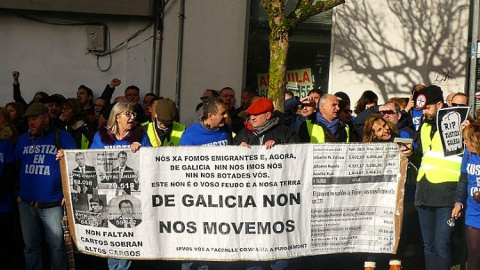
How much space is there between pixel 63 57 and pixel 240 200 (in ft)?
24.0

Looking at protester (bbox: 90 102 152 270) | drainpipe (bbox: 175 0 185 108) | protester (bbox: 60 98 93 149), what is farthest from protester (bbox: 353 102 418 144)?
drainpipe (bbox: 175 0 185 108)

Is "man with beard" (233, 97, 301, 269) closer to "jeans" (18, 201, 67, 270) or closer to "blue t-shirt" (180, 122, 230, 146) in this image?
"blue t-shirt" (180, 122, 230, 146)

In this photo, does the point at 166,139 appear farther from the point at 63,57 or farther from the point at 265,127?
the point at 63,57

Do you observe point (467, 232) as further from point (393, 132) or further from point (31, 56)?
point (31, 56)

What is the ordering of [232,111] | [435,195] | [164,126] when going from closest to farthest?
[435,195]
[164,126]
[232,111]

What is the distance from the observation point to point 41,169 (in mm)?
8414

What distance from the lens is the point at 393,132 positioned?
29.1 ft

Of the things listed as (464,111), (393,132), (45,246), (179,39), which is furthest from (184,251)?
(179,39)

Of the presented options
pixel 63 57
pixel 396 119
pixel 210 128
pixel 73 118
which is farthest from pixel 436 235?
pixel 63 57

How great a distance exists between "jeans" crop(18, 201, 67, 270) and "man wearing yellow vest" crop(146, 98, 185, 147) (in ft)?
4.46

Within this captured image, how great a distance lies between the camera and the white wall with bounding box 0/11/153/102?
14.4 m

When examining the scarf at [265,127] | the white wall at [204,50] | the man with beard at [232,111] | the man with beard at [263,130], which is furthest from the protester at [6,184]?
the white wall at [204,50]

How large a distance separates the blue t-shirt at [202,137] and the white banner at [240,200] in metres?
0.43

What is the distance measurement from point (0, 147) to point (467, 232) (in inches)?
189
